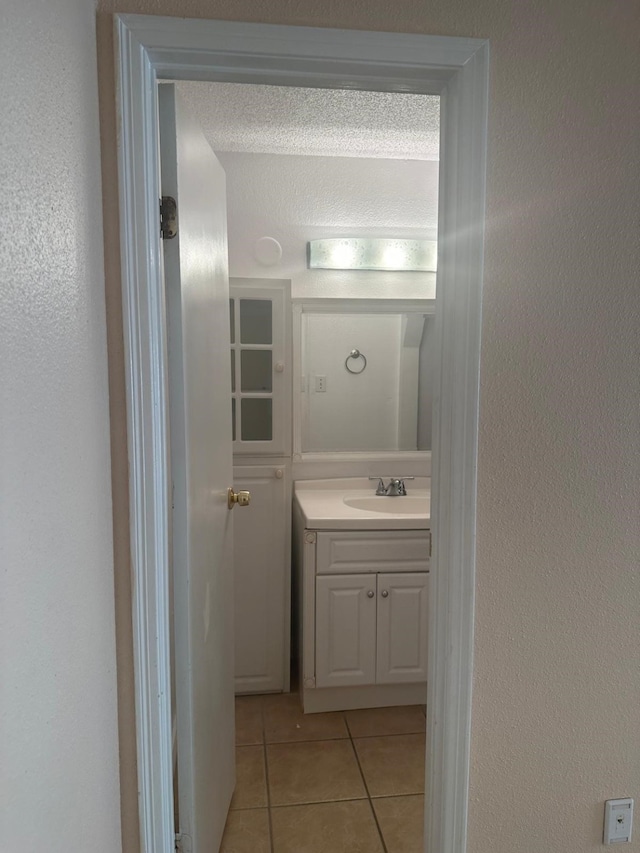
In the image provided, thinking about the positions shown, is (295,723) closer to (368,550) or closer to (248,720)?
(248,720)

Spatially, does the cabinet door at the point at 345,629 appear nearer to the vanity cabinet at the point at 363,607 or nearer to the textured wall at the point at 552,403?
the vanity cabinet at the point at 363,607

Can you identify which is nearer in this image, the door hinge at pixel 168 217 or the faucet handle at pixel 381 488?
the door hinge at pixel 168 217

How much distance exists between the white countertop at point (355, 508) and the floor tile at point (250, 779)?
0.84 metres

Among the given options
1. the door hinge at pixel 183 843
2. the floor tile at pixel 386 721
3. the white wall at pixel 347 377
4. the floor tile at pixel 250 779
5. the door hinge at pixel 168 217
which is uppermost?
the door hinge at pixel 168 217

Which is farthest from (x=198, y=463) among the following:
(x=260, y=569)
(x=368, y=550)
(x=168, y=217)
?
(x=260, y=569)

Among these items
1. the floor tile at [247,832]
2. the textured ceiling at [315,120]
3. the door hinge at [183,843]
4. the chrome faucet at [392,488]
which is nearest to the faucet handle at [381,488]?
the chrome faucet at [392,488]

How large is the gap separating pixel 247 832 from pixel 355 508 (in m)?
1.17

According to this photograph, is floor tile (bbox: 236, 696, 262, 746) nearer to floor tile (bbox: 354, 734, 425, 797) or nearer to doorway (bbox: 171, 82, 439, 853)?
doorway (bbox: 171, 82, 439, 853)

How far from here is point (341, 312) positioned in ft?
8.61

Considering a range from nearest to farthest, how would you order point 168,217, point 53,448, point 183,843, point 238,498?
1. point 53,448
2. point 168,217
3. point 183,843
4. point 238,498

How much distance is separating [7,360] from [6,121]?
279 mm

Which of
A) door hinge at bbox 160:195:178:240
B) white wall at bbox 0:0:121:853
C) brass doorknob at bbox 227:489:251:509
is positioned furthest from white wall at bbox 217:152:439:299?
white wall at bbox 0:0:121:853

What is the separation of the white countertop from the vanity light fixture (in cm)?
92

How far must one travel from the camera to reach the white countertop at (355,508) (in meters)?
2.27
